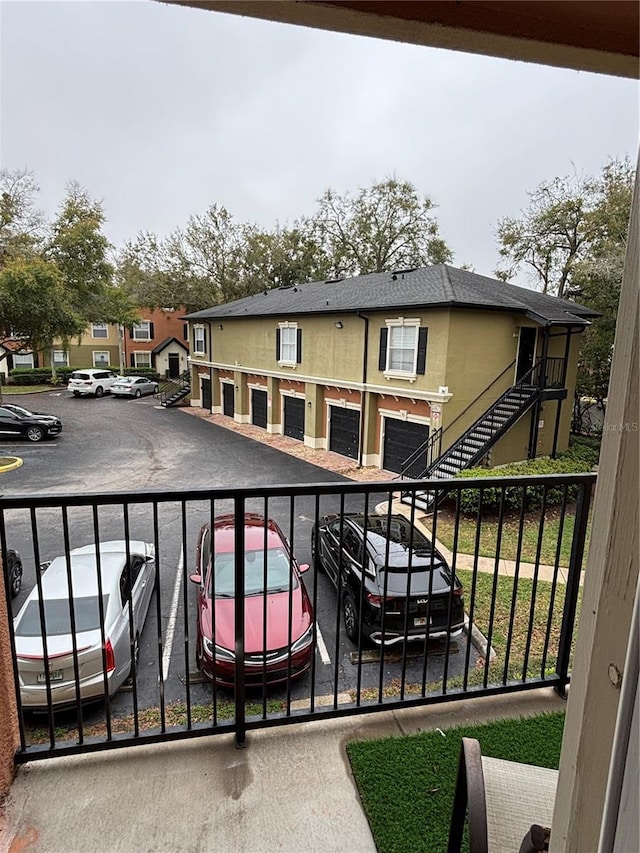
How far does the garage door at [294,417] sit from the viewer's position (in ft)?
50.8

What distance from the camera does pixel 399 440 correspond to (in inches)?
476

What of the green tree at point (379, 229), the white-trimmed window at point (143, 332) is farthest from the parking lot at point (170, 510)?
the green tree at point (379, 229)

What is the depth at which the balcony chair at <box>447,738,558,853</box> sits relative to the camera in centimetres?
112

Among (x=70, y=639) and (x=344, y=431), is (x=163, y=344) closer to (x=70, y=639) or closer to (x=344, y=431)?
(x=344, y=431)

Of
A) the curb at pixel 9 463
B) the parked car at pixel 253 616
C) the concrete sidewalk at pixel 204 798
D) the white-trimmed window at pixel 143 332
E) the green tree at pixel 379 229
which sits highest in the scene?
the green tree at pixel 379 229

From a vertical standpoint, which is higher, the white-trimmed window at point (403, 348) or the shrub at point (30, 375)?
the white-trimmed window at point (403, 348)

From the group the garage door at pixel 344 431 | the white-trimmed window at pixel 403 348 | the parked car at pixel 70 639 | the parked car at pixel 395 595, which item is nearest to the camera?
the parked car at pixel 70 639

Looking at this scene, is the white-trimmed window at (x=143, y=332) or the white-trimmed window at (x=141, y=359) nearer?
the white-trimmed window at (x=143, y=332)

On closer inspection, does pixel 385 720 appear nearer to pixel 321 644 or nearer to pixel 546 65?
pixel 546 65

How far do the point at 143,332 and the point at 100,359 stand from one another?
3257mm

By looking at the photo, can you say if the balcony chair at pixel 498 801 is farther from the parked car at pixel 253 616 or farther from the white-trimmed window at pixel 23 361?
the white-trimmed window at pixel 23 361

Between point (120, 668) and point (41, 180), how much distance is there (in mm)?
18872

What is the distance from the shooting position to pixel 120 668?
366 centimetres

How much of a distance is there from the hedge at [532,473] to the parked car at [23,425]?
13.1 meters
